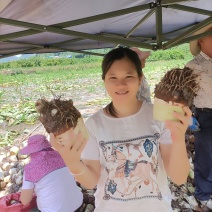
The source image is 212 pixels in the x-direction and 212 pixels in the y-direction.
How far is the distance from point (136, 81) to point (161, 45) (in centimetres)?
34

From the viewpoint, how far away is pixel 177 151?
1.09m

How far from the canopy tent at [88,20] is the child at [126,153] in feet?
0.82

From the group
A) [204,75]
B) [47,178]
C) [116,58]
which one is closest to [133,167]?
[116,58]

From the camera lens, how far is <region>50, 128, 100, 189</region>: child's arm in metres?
1.05

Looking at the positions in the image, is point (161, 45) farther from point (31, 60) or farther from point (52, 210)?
point (31, 60)

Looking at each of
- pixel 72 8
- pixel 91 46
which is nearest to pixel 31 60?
pixel 91 46

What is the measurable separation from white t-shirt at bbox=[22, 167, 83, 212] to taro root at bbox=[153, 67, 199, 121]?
1161 mm

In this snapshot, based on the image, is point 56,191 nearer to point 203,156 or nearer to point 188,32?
point 203,156

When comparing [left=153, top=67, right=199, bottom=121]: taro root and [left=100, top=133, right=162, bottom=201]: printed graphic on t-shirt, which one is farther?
[left=100, top=133, right=162, bottom=201]: printed graphic on t-shirt

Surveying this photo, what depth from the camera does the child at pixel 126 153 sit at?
1177mm

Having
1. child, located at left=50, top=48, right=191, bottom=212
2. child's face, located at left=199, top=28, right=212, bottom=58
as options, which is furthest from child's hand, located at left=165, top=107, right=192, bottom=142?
child's face, located at left=199, top=28, right=212, bottom=58

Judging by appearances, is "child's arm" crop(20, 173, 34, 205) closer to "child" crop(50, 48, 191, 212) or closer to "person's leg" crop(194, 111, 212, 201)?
"child" crop(50, 48, 191, 212)

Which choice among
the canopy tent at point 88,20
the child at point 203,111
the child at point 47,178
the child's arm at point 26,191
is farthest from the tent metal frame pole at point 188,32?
the child's arm at point 26,191

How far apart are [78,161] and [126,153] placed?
198mm
